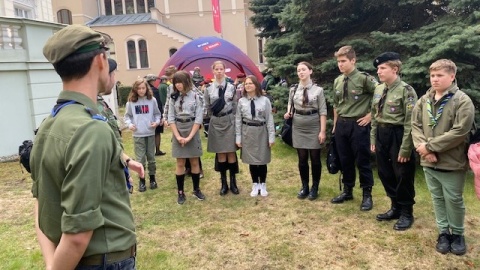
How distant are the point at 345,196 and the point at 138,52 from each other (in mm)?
25761

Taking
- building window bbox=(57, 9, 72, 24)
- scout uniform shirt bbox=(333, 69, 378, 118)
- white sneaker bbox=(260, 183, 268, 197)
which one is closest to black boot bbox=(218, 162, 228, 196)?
white sneaker bbox=(260, 183, 268, 197)

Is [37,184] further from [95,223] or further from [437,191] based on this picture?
[437,191]

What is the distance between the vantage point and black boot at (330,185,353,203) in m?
5.23

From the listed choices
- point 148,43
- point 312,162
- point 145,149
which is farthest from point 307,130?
point 148,43

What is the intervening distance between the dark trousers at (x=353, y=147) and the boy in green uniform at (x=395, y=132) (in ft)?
1.12

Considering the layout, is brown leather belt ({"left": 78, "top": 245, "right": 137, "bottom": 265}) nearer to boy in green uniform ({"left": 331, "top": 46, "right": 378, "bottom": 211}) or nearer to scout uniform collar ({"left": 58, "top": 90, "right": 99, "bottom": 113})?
scout uniform collar ({"left": 58, "top": 90, "right": 99, "bottom": 113})

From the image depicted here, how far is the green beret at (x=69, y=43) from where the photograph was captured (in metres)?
1.48

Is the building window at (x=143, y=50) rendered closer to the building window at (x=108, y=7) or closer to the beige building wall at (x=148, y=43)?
the beige building wall at (x=148, y=43)

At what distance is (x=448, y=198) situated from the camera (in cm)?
371

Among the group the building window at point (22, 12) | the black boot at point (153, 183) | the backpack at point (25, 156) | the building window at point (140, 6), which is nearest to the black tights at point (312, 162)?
the black boot at point (153, 183)

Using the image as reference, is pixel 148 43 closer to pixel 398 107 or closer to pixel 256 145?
pixel 256 145

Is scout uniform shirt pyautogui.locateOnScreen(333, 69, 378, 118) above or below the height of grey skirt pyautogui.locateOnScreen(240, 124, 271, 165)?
above

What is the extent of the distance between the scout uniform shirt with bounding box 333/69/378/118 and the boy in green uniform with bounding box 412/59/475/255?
0.96 m

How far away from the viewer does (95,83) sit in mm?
1605
